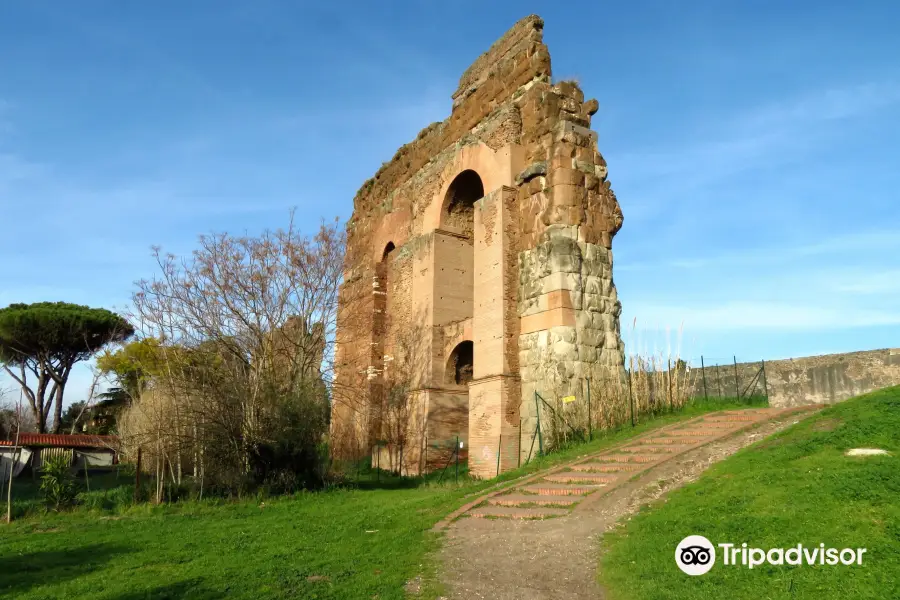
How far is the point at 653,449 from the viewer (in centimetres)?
944

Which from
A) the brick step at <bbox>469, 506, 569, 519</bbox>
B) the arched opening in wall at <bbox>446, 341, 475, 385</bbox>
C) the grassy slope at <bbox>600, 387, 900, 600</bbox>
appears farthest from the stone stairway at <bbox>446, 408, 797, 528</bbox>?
the arched opening in wall at <bbox>446, 341, 475, 385</bbox>

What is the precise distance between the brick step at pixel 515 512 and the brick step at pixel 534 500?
140 mm

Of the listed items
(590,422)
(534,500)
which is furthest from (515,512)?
(590,422)

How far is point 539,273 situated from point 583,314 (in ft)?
4.15

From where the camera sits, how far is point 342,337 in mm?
21641

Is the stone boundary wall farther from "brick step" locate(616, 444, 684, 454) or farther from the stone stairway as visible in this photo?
"brick step" locate(616, 444, 684, 454)

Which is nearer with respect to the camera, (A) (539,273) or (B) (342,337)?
(A) (539,273)

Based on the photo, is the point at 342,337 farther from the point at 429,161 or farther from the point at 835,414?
the point at 835,414

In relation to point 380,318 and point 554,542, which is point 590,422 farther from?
point 380,318

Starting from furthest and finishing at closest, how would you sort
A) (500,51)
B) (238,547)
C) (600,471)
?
1. (500,51)
2. (600,471)
3. (238,547)

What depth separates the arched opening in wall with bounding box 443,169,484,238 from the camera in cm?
1750

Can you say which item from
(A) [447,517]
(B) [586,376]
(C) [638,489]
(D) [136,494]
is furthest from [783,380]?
(D) [136,494]

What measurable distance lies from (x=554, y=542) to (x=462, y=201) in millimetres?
12523

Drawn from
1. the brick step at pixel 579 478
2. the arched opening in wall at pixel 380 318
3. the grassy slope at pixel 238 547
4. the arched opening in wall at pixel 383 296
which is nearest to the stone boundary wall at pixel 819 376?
the grassy slope at pixel 238 547
